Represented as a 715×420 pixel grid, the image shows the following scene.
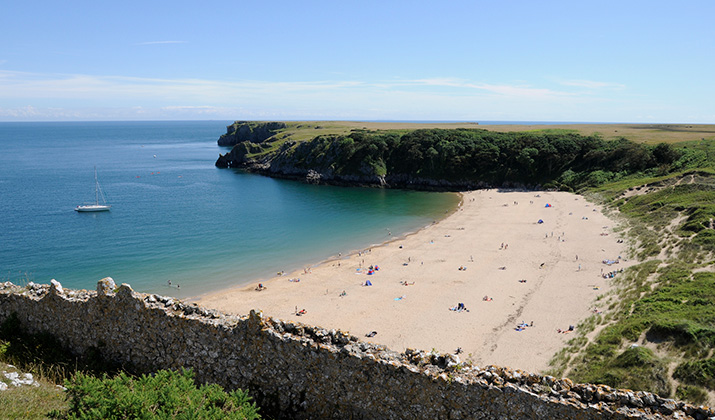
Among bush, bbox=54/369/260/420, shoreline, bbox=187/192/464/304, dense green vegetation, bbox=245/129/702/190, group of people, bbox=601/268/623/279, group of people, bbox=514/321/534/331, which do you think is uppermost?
dense green vegetation, bbox=245/129/702/190

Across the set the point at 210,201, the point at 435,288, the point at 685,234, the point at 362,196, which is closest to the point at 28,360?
the point at 435,288

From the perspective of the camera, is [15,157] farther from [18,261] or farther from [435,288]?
[435,288]

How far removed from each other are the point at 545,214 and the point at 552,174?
966 inches

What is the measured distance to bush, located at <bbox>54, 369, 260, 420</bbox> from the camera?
823 centimetres

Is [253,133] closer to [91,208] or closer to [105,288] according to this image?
[91,208]

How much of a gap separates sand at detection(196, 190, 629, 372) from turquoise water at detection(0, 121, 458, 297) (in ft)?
17.0

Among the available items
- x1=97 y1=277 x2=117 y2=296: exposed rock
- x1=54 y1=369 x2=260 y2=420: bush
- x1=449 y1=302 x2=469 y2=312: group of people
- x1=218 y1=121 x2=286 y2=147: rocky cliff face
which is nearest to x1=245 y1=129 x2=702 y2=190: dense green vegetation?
x1=449 y1=302 x2=469 y2=312: group of people

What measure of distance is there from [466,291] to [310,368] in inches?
872

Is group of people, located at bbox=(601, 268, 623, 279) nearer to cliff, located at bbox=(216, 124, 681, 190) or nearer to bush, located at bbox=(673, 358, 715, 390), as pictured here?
bush, located at bbox=(673, 358, 715, 390)

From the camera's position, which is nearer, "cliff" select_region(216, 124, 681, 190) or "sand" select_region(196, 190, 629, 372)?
"sand" select_region(196, 190, 629, 372)

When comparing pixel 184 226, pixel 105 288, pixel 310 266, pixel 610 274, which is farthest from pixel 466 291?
pixel 184 226

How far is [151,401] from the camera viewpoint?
849 centimetres

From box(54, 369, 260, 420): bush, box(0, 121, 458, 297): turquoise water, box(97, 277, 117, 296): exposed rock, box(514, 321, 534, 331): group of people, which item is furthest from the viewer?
→ box(0, 121, 458, 297): turquoise water

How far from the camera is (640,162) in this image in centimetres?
6750
